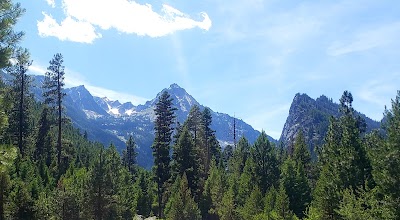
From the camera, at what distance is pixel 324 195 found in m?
32.2

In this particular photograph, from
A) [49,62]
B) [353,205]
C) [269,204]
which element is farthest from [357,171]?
[49,62]

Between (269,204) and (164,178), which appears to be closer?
(269,204)

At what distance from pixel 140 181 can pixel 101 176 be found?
39570 mm

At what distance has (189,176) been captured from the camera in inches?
2181

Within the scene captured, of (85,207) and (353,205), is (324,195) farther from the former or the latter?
(85,207)

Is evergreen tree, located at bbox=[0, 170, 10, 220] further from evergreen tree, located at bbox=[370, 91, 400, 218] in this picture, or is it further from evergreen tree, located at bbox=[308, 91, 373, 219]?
evergreen tree, located at bbox=[370, 91, 400, 218]

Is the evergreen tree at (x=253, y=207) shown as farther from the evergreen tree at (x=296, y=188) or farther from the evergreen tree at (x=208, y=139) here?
the evergreen tree at (x=208, y=139)

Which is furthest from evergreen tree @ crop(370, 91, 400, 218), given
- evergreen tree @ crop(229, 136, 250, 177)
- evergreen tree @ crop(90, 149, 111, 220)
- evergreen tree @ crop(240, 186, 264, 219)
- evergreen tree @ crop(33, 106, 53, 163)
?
evergreen tree @ crop(33, 106, 53, 163)

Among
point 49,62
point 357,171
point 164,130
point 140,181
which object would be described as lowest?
point 140,181

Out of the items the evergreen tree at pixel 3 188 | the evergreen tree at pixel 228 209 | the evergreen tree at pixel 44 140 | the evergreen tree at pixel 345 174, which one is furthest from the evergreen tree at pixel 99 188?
the evergreen tree at pixel 44 140

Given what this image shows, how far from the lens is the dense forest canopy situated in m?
23.8

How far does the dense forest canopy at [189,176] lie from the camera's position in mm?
23812

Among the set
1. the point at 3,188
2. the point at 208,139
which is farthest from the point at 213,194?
the point at 3,188

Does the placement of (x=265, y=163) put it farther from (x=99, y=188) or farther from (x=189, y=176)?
(x=99, y=188)
